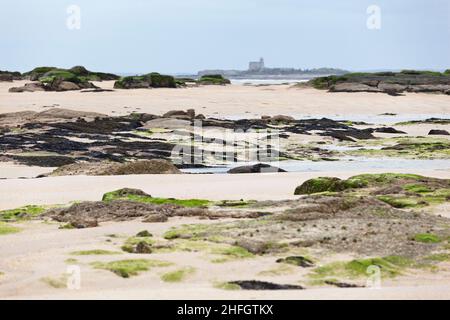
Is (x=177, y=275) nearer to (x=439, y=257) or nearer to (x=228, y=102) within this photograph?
(x=439, y=257)

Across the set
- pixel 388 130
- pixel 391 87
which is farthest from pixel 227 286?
pixel 391 87

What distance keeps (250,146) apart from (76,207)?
14.9 metres

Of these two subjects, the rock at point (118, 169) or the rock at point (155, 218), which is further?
the rock at point (118, 169)

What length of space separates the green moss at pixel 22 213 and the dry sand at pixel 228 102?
23.9 m

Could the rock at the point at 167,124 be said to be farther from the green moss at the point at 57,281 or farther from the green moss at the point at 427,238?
the green moss at the point at 57,281

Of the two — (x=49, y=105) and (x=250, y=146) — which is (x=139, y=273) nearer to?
(x=250, y=146)

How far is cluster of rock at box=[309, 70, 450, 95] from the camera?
52.6 m

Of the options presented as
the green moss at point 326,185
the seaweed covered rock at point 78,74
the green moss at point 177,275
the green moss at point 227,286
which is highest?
the seaweed covered rock at point 78,74

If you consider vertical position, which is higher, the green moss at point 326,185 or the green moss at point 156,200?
the green moss at point 156,200

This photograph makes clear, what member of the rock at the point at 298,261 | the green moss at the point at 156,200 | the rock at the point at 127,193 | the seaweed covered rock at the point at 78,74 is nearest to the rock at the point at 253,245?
the rock at the point at 298,261

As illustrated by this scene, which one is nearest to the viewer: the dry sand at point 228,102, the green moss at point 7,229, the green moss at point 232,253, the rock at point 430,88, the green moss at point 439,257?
the green moss at point 232,253

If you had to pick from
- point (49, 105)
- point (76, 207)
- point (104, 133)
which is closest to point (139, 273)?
point (76, 207)

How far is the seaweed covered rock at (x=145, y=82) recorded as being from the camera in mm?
50438
